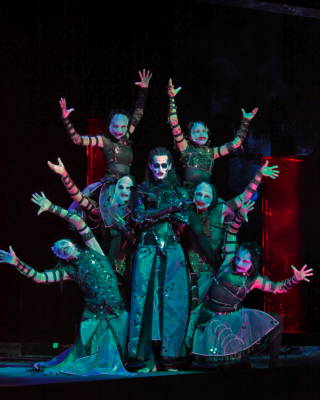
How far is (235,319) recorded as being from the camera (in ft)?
14.4

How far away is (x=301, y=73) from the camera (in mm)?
6734

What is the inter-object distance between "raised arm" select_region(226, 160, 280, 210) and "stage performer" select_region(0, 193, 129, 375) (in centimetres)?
110

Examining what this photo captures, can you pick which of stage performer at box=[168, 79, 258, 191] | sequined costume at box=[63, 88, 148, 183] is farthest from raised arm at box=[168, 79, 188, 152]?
sequined costume at box=[63, 88, 148, 183]

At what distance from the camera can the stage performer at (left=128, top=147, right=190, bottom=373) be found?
13.9 ft

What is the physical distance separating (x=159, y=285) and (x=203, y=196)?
0.75 m

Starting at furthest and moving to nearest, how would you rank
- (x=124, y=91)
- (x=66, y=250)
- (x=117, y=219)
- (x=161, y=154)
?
(x=124, y=91) < (x=117, y=219) < (x=161, y=154) < (x=66, y=250)

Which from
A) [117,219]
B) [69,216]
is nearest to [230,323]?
[117,219]

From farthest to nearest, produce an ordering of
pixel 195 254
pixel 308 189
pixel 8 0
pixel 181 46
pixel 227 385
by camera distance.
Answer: pixel 308 189
pixel 181 46
pixel 8 0
pixel 195 254
pixel 227 385

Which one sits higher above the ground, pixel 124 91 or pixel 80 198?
pixel 124 91

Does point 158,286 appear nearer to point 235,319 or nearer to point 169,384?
point 235,319

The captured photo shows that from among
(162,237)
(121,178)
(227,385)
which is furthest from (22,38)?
(227,385)

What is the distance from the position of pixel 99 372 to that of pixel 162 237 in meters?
0.92

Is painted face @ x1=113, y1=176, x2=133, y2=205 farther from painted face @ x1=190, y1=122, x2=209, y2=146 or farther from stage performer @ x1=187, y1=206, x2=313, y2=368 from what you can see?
stage performer @ x1=187, y1=206, x2=313, y2=368

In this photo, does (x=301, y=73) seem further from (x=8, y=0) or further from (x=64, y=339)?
(x=64, y=339)
